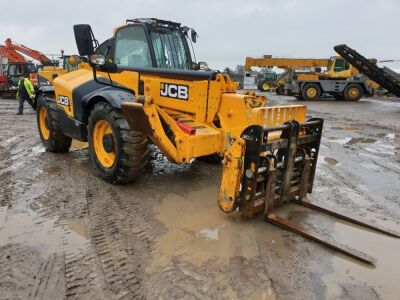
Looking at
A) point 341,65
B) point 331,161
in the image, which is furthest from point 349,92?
point 331,161

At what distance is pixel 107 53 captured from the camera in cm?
547

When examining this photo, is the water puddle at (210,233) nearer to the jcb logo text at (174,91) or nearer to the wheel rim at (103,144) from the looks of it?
the jcb logo text at (174,91)

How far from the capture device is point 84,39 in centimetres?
433

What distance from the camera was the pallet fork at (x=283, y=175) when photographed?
345cm

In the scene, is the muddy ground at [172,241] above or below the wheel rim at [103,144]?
below

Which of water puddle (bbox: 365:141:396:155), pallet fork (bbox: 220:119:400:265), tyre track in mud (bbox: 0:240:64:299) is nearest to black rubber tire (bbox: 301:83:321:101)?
A: water puddle (bbox: 365:141:396:155)

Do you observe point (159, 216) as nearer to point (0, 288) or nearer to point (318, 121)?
point (0, 288)

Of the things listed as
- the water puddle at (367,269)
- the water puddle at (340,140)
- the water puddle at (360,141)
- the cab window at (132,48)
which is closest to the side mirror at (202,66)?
the cab window at (132,48)

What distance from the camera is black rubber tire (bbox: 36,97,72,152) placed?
618 cm

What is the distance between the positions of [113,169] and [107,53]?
1941 mm

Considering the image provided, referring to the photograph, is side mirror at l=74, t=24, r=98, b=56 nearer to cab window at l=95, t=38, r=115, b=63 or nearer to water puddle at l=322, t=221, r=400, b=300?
cab window at l=95, t=38, r=115, b=63

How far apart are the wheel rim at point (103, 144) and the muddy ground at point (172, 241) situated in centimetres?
33

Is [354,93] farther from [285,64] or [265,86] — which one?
[265,86]

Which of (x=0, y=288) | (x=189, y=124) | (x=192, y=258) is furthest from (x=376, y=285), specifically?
(x=0, y=288)
